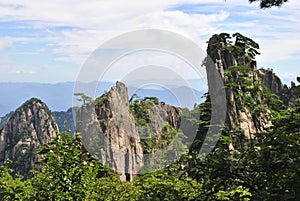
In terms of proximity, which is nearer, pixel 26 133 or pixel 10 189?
pixel 10 189

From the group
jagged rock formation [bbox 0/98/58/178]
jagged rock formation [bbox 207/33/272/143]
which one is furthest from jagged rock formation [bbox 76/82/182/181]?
jagged rock formation [bbox 0/98/58/178]

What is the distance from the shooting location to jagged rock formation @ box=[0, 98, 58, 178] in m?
60.1

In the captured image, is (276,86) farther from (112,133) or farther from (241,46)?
(112,133)

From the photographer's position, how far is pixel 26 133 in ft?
216

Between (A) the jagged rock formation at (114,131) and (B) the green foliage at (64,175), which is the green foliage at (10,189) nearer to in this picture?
(B) the green foliage at (64,175)

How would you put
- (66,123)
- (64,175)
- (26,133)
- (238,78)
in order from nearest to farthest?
(64,175)
(66,123)
(238,78)
(26,133)

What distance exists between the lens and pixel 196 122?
2839 cm

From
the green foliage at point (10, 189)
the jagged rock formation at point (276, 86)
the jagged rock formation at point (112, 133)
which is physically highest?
the jagged rock formation at point (276, 86)

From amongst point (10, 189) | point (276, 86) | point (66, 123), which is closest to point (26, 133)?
point (276, 86)

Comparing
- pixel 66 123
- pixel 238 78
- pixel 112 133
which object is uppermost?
pixel 238 78

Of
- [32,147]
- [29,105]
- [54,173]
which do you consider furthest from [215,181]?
[29,105]

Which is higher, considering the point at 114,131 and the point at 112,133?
the point at 114,131

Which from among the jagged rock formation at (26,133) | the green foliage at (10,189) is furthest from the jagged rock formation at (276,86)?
the jagged rock formation at (26,133)

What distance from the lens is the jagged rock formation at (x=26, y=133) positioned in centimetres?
6006
